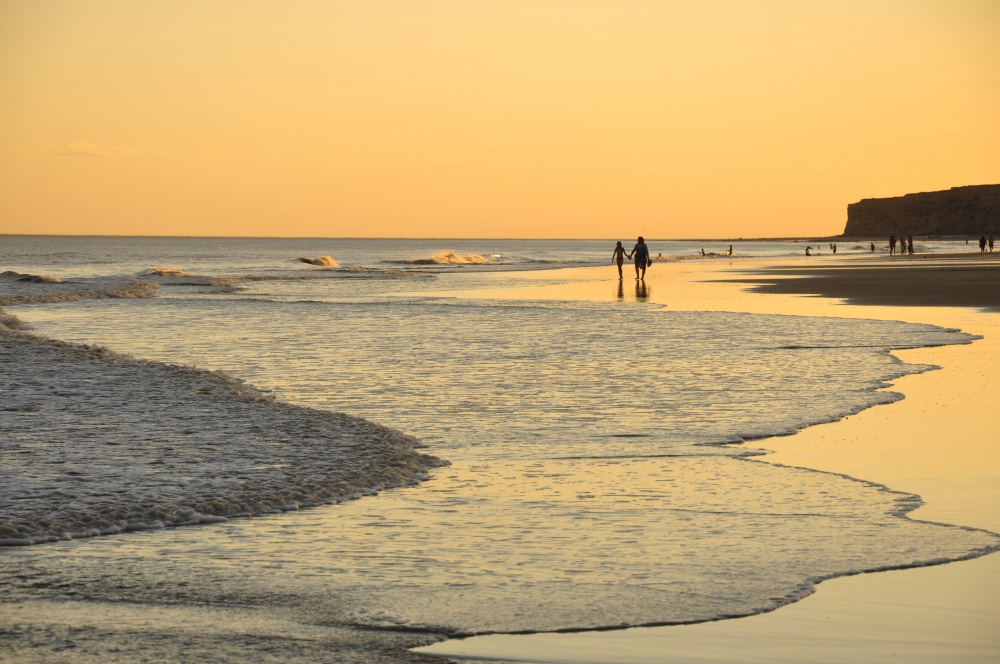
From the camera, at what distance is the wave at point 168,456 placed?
24.4 ft

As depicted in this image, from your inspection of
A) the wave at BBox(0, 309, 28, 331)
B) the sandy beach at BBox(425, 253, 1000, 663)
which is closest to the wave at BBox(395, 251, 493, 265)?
the wave at BBox(0, 309, 28, 331)

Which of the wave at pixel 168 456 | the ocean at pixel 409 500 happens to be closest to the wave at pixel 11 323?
the ocean at pixel 409 500

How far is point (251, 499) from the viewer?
7801 mm

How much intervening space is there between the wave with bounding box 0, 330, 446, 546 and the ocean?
3cm

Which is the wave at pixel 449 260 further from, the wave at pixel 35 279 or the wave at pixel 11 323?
the wave at pixel 11 323

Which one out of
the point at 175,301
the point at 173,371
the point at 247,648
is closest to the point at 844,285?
the point at 175,301

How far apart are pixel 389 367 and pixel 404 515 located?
8795 millimetres

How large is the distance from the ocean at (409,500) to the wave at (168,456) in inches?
1.3

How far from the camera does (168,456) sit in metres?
9.21

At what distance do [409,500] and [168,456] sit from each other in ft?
7.88

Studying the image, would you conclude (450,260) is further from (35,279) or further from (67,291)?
(67,291)

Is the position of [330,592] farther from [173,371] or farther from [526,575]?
[173,371]

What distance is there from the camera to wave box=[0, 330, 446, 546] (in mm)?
7438


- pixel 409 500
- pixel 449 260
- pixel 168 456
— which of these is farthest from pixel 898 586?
pixel 449 260
